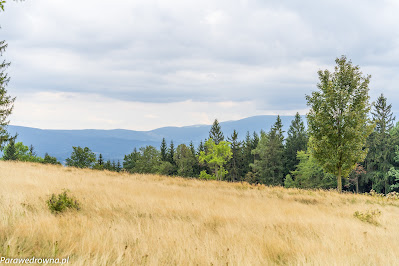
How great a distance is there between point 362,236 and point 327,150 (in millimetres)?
15800

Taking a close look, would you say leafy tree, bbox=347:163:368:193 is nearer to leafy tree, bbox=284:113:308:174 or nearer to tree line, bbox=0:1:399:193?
tree line, bbox=0:1:399:193

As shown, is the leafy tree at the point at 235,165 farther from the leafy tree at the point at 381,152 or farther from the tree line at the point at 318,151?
the leafy tree at the point at 381,152

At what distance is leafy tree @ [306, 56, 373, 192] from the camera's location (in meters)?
20.3

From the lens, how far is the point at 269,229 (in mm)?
6363

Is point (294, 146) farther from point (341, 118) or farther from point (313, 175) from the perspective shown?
point (341, 118)

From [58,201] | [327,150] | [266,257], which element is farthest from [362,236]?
[327,150]

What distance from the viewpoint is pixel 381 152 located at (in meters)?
55.2

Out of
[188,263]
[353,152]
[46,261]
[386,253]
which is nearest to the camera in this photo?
[46,261]

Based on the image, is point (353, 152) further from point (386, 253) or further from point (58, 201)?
point (58, 201)

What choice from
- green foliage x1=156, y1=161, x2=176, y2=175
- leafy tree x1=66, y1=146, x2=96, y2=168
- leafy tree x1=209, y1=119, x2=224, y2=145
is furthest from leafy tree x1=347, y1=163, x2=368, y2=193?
leafy tree x1=66, y1=146, x2=96, y2=168

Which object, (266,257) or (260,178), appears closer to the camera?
(266,257)

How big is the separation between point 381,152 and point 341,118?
43902 millimetres

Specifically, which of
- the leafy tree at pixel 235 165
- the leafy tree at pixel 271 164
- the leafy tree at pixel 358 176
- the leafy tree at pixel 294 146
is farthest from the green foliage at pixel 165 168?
the leafy tree at pixel 358 176

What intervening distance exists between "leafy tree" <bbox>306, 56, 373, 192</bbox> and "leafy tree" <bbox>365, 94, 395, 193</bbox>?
40.7 m
